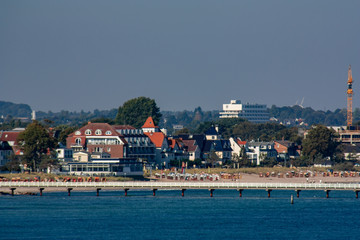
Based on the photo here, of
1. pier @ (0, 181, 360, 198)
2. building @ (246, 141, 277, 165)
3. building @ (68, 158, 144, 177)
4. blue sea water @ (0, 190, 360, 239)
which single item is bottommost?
blue sea water @ (0, 190, 360, 239)

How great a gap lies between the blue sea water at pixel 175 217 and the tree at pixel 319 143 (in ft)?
195

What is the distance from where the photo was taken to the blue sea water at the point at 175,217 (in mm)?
86625

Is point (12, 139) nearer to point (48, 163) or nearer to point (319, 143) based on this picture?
point (48, 163)

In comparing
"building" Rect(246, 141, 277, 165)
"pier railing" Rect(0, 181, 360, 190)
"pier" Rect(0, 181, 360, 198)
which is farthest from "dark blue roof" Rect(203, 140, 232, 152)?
"pier railing" Rect(0, 181, 360, 190)

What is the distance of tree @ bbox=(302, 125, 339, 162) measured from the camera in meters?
186

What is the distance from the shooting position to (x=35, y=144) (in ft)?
492

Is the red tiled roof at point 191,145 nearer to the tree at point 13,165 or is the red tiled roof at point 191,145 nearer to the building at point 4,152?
the building at point 4,152

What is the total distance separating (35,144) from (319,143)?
62390 mm

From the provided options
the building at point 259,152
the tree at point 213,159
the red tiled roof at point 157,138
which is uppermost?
the red tiled roof at point 157,138

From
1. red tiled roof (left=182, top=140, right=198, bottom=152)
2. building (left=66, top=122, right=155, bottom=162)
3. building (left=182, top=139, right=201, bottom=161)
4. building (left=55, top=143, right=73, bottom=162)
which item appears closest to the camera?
building (left=55, top=143, right=73, bottom=162)

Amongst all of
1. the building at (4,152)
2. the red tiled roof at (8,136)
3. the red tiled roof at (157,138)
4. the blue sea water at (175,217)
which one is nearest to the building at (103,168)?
the building at (4,152)

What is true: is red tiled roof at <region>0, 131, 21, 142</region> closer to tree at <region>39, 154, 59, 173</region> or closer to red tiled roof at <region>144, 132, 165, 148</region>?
tree at <region>39, 154, 59, 173</region>

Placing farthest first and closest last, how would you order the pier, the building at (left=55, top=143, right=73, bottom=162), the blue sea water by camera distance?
the building at (left=55, top=143, right=73, bottom=162), the pier, the blue sea water

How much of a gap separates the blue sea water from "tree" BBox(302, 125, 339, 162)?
59.3 m
